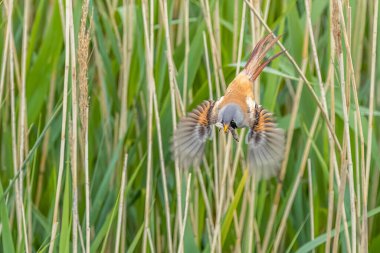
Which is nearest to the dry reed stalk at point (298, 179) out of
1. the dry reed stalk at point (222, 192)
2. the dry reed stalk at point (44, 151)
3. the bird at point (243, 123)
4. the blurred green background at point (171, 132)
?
the blurred green background at point (171, 132)

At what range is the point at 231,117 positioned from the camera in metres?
1.39

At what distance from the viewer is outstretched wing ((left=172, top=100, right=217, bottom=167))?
1495 millimetres

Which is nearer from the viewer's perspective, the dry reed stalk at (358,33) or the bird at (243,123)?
the bird at (243,123)

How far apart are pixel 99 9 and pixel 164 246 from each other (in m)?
0.70

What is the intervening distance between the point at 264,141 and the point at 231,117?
0.35 feet

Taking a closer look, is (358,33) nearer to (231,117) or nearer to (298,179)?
(298,179)

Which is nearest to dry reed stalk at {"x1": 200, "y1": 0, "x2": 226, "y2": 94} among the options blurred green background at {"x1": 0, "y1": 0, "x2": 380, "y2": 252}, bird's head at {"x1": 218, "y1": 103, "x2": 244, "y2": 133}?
blurred green background at {"x1": 0, "y1": 0, "x2": 380, "y2": 252}

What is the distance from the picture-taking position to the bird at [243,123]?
1.41m

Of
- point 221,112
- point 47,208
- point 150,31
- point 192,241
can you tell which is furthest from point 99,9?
point 221,112

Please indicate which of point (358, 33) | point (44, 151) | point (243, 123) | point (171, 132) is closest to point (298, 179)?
point (171, 132)

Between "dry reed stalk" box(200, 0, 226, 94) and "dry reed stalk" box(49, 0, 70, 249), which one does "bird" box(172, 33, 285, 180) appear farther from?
"dry reed stalk" box(200, 0, 226, 94)

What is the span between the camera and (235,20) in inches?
77.7

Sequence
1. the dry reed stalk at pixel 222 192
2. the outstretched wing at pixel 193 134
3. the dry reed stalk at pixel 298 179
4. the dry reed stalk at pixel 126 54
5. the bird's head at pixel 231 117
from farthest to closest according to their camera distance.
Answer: the dry reed stalk at pixel 126 54
the dry reed stalk at pixel 298 179
the dry reed stalk at pixel 222 192
the outstretched wing at pixel 193 134
the bird's head at pixel 231 117

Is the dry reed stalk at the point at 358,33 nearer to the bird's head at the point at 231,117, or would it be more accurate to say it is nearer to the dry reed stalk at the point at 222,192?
the dry reed stalk at the point at 222,192
